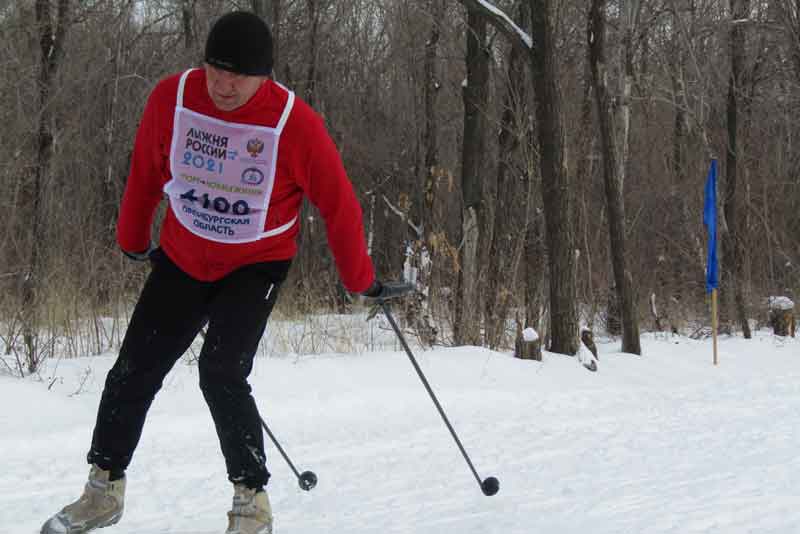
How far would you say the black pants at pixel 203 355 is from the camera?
3268 mm

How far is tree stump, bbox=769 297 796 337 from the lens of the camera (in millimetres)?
13492

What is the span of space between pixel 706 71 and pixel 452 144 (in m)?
5.80

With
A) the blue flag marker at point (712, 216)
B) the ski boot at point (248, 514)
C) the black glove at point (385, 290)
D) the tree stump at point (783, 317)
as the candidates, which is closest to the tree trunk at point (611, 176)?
the blue flag marker at point (712, 216)

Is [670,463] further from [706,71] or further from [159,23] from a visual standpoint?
[159,23]

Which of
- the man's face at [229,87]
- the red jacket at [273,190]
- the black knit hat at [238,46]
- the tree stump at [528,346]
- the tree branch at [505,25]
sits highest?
the tree branch at [505,25]

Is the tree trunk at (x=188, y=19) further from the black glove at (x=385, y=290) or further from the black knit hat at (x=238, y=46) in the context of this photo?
the black knit hat at (x=238, y=46)

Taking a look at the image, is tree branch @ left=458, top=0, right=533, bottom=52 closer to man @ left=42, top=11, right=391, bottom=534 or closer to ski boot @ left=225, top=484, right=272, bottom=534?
man @ left=42, top=11, right=391, bottom=534

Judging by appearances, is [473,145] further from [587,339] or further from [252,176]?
[252,176]

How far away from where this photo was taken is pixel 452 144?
71.7 feet

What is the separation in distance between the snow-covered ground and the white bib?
49.2 inches

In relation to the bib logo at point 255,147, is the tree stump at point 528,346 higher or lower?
lower

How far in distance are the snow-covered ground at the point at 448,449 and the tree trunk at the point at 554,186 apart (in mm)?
489

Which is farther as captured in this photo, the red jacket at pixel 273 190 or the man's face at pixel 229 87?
the red jacket at pixel 273 190

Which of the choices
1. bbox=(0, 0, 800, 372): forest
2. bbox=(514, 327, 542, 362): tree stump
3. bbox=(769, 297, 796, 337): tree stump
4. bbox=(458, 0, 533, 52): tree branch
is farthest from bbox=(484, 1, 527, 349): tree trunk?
bbox=(769, 297, 796, 337): tree stump
